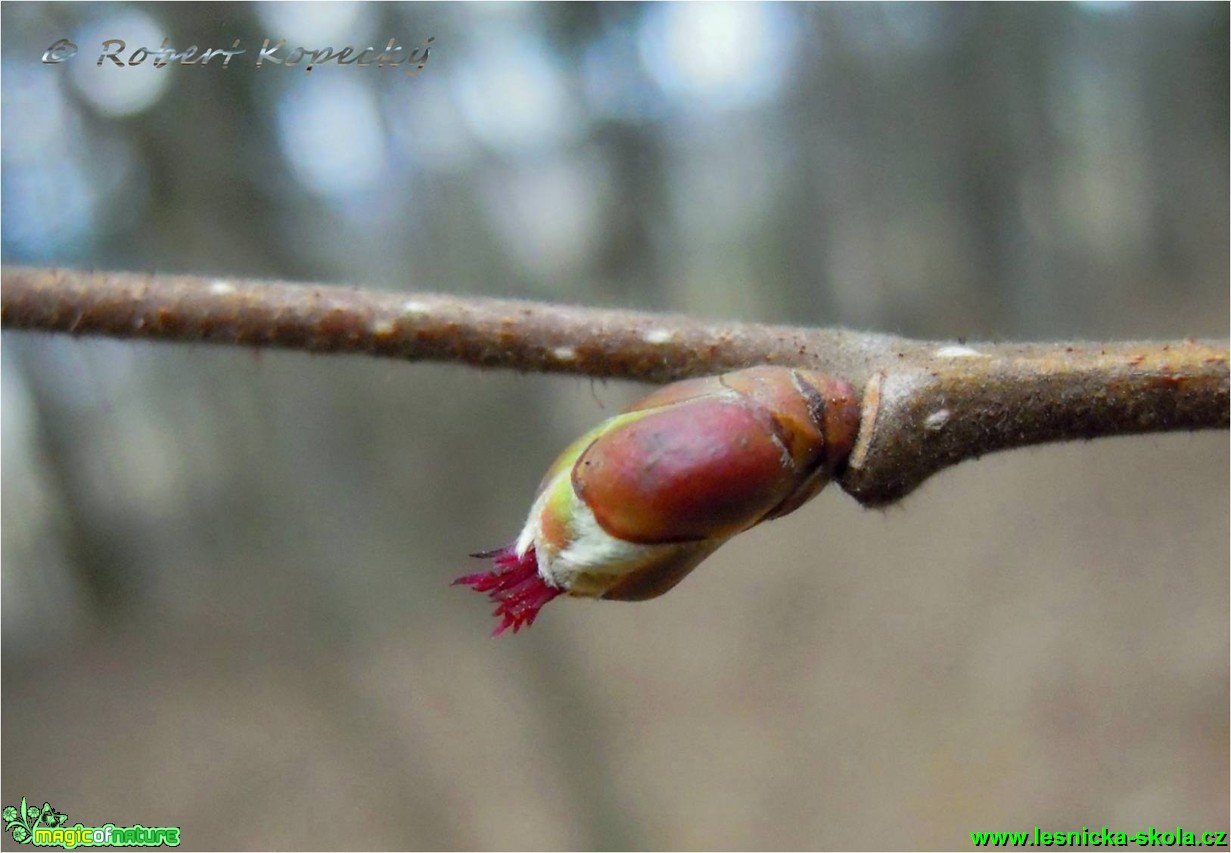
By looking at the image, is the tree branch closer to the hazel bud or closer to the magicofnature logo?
the hazel bud

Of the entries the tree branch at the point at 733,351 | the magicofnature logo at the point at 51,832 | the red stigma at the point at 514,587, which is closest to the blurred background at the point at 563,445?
the magicofnature logo at the point at 51,832

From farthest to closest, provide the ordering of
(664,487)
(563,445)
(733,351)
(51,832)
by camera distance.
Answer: (563,445) → (51,832) → (733,351) → (664,487)

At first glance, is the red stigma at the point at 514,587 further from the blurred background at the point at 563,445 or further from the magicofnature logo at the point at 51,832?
the blurred background at the point at 563,445

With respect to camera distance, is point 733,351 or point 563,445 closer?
point 733,351

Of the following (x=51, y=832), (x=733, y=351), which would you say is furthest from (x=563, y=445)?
(x=733, y=351)

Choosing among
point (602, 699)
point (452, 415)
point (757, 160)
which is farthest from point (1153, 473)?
point (452, 415)

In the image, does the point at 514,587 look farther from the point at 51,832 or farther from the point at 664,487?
the point at 51,832

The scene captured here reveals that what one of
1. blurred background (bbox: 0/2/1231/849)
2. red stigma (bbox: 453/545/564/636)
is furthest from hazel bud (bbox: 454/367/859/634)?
blurred background (bbox: 0/2/1231/849)

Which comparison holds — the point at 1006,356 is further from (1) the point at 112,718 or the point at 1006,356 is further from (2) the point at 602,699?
(1) the point at 112,718
